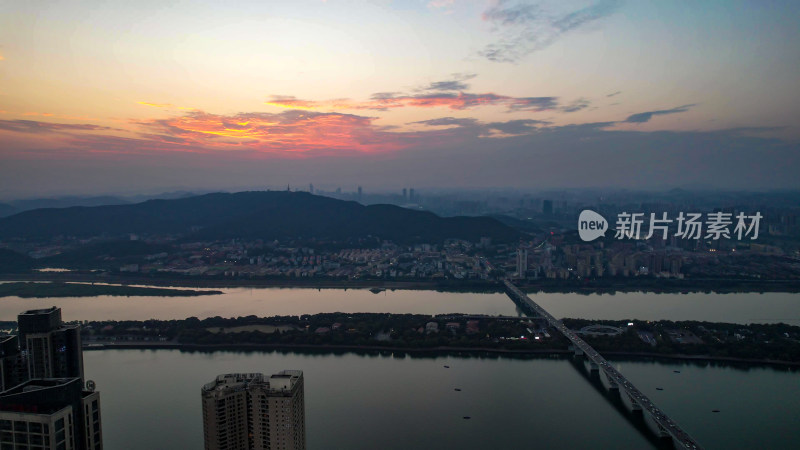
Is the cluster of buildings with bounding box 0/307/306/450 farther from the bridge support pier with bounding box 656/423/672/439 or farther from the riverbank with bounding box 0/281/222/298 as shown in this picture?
the riverbank with bounding box 0/281/222/298

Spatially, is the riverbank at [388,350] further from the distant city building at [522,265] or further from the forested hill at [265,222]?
the forested hill at [265,222]

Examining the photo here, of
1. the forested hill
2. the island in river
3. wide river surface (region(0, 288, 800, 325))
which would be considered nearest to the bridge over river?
the island in river

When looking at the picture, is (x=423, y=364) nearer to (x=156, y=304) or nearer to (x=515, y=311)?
(x=515, y=311)

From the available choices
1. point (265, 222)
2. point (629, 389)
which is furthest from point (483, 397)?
point (265, 222)

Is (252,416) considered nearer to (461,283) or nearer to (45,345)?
(45,345)

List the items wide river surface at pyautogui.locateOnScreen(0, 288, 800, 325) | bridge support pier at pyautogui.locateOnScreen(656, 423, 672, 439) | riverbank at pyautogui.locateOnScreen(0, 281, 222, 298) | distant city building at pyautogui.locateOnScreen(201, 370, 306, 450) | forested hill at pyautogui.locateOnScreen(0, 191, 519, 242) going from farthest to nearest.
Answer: forested hill at pyautogui.locateOnScreen(0, 191, 519, 242) < riverbank at pyautogui.locateOnScreen(0, 281, 222, 298) < wide river surface at pyautogui.locateOnScreen(0, 288, 800, 325) < bridge support pier at pyautogui.locateOnScreen(656, 423, 672, 439) < distant city building at pyautogui.locateOnScreen(201, 370, 306, 450)

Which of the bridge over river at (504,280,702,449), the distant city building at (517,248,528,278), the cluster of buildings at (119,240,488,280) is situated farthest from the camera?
the cluster of buildings at (119,240,488,280)

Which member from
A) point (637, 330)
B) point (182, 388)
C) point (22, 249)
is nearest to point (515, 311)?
point (637, 330)
